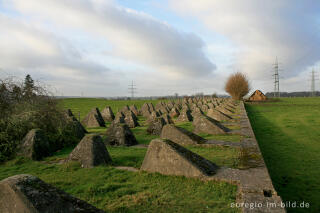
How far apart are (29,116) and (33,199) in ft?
28.9

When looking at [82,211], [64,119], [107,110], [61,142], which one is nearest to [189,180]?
[82,211]

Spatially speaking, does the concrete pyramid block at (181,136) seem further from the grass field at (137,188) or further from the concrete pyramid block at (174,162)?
the concrete pyramid block at (174,162)

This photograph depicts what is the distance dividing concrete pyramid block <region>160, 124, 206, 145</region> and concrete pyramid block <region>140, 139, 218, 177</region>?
3352 millimetres

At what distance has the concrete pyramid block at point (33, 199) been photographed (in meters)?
3.10

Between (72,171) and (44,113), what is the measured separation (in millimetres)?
6379

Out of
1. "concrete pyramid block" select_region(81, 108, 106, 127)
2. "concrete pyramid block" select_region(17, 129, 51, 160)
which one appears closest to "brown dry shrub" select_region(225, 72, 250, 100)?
"concrete pyramid block" select_region(81, 108, 106, 127)

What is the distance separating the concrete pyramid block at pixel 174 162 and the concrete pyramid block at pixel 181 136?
11.0ft

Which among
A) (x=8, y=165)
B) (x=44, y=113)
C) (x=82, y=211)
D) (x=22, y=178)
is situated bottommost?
(x=8, y=165)

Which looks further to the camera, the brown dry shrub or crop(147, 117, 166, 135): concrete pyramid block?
the brown dry shrub

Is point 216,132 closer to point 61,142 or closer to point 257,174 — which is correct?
point 257,174

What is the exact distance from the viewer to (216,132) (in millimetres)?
11672

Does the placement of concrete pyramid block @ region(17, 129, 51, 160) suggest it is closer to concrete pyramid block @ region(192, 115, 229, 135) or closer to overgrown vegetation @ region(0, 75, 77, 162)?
overgrown vegetation @ region(0, 75, 77, 162)

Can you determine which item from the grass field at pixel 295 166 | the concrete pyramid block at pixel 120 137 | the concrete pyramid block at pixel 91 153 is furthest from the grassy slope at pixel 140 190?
the concrete pyramid block at pixel 120 137

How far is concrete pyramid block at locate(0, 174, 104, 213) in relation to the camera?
3104mm
